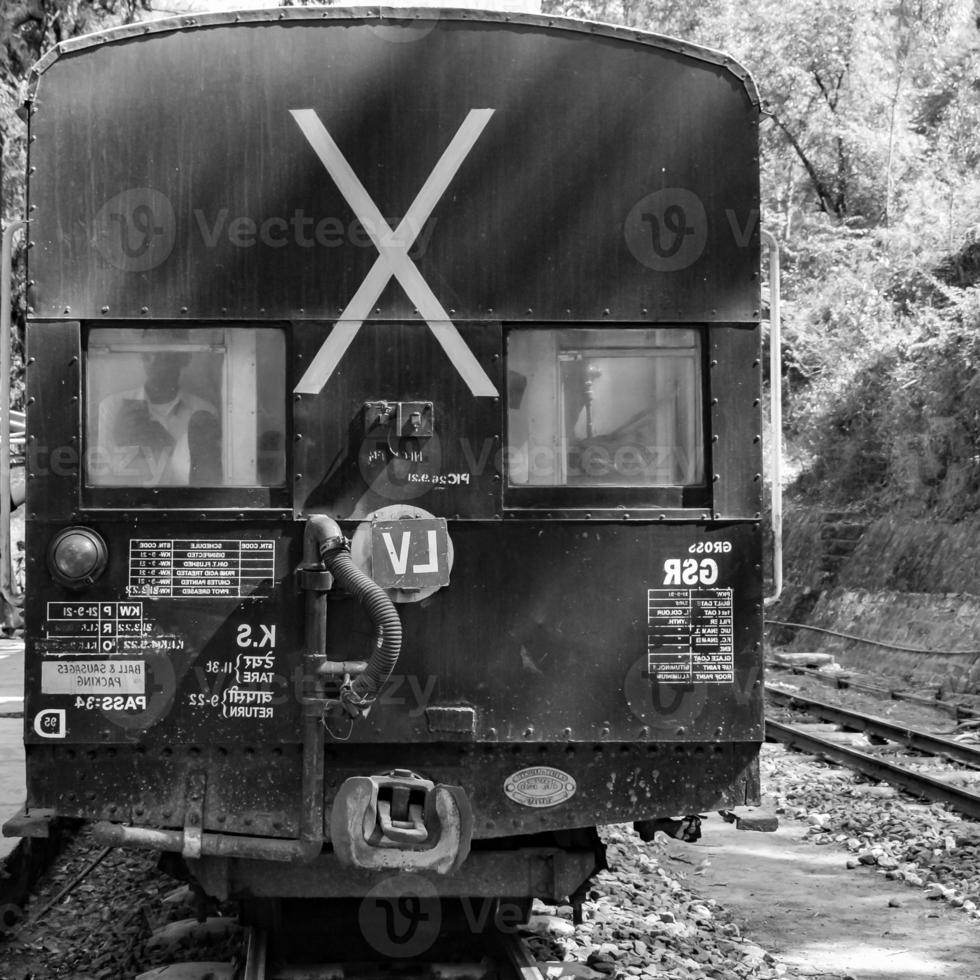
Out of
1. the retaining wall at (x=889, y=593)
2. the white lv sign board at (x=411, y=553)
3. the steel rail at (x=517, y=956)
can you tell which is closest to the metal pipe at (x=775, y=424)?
the white lv sign board at (x=411, y=553)

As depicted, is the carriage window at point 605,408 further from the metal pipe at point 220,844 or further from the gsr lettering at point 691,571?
the metal pipe at point 220,844

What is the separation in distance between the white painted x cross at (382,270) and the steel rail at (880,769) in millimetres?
5686

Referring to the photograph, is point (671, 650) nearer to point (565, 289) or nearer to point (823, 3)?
point (565, 289)

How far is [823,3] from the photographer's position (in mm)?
29703

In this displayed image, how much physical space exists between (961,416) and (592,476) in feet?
53.3

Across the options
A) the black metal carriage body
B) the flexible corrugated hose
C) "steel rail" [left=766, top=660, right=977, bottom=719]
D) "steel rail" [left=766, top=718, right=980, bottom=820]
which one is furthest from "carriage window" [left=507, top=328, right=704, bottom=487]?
"steel rail" [left=766, top=660, right=977, bottom=719]

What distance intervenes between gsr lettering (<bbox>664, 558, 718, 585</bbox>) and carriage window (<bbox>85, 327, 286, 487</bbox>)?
4.76 feet

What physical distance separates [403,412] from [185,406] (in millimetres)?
787

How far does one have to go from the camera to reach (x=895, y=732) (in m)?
11.8

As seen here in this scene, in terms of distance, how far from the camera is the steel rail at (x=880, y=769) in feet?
29.7

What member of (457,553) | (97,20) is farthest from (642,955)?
(97,20)

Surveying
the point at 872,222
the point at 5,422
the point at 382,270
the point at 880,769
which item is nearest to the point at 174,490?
the point at 5,422

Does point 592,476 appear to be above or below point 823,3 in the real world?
below

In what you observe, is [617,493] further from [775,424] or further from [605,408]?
[775,424]
